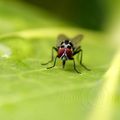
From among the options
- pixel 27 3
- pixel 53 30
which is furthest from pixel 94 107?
pixel 27 3

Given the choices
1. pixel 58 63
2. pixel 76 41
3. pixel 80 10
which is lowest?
pixel 58 63

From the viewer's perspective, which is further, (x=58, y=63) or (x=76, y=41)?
(x=76, y=41)

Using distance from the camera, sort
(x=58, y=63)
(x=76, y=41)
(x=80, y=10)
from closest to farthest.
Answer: (x=58, y=63)
(x=76, y=41)
(x=80, y=10)

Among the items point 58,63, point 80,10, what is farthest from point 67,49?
point 80,10

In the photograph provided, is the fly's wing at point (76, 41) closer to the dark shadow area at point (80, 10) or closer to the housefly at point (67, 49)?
A: the housefly at point (67, 49)

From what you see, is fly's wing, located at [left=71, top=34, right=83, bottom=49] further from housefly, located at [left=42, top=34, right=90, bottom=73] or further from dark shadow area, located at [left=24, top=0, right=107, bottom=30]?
dark shadow area, located at [left=24, top=0, right=107, bottom=30]

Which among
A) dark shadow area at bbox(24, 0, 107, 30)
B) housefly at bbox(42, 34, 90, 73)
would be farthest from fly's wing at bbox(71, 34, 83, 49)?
dark shadow area at bbox(24, 0, 107, 30)

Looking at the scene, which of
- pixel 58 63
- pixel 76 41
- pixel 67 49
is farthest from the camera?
pixel 76 41

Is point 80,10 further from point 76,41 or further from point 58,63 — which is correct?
point 58,63

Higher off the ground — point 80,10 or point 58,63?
point 80,10
